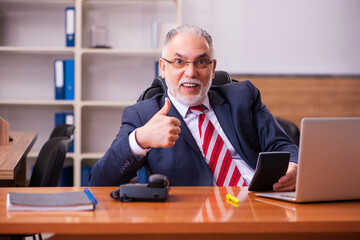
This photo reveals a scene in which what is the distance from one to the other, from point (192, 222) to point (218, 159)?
0.82 metres

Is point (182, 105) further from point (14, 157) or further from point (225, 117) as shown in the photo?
point (14, 157)

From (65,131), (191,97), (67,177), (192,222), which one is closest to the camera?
(192,222)

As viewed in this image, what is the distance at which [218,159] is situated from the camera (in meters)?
1.93

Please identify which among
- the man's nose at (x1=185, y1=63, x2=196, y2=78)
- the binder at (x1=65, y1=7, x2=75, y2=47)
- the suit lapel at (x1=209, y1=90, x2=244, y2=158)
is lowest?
the suit lapel at (x1=209, y1=90, x2=244, y2=158)

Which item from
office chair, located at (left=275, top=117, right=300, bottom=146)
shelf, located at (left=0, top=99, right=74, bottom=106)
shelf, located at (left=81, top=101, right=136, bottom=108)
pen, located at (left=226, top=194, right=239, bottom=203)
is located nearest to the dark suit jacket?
pen, located at (left=226, top=194, right=239, bottom=203)

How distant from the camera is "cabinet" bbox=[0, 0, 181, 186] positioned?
14.3ft

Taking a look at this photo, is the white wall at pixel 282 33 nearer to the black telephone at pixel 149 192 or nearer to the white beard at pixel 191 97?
the white beard at pixel 191 97

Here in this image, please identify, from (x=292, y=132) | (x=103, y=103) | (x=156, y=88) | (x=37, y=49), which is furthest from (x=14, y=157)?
(x=37, y=49)

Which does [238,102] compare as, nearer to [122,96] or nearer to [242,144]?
[242,144]

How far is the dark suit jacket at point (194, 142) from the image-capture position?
1.69 meters

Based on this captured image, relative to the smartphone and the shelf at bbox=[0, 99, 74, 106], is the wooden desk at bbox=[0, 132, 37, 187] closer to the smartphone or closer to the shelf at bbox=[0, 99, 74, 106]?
the shelf at bbox=[0, 99, 74, 106]

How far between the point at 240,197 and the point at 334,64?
331cm

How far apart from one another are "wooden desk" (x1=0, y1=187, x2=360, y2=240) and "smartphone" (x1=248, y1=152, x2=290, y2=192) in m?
0.17

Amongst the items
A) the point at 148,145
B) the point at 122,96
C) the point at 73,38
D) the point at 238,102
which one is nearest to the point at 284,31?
the point at 122,96
